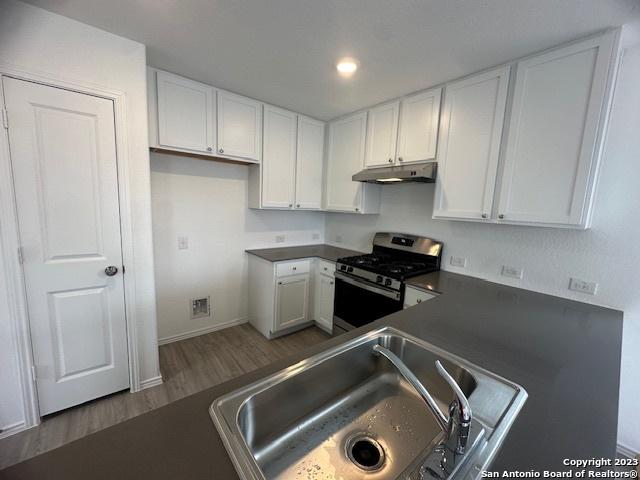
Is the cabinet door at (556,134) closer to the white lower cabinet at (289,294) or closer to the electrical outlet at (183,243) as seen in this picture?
the white lower cabinet at (289,294)

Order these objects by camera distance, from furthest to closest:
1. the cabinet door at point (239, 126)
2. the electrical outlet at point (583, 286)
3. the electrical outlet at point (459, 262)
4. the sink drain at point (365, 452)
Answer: the cabinet door at point (239, 126) < the electrical outlet at point (459, 262) < the electrical outlet at point (583, 286) < the sink drain at point (365, 452)

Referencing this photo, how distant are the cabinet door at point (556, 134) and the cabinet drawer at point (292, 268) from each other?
72.4 inches

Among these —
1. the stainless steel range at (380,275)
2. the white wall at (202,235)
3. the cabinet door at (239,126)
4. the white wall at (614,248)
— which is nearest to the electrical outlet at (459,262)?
the stainless steel range at (380,275)

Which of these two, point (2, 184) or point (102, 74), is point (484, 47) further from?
point (2, 184)

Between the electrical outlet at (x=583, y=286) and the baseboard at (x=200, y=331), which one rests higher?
the electrical outlet at (x=583, y=286)

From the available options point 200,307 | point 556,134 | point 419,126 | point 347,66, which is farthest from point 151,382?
point 556,134

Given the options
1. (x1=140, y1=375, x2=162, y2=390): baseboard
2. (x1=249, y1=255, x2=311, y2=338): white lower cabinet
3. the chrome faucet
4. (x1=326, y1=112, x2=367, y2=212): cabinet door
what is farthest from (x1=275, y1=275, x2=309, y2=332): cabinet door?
the chrome faucet

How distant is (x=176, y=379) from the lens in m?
2.16

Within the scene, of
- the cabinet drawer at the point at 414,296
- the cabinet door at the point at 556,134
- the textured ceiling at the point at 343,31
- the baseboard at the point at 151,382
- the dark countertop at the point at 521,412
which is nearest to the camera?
the dark countertop at the point at 521,412

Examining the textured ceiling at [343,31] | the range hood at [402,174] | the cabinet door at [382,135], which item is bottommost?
the range hood at [402,174]

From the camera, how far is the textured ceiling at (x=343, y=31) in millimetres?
1309

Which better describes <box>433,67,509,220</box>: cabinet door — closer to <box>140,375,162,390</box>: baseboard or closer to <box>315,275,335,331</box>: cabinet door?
<box>315,275,335,331</box>: cabinet door

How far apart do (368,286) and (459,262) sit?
0.82 m

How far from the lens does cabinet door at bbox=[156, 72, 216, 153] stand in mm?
2092
